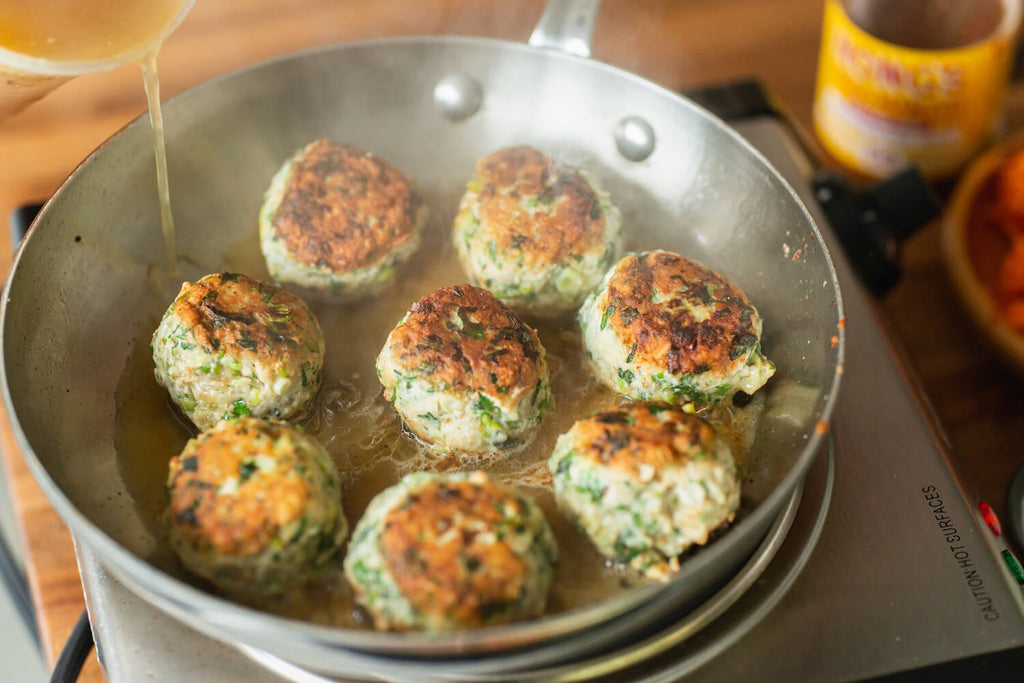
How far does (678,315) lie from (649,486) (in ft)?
1.03

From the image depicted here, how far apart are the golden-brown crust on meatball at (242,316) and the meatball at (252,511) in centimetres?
16

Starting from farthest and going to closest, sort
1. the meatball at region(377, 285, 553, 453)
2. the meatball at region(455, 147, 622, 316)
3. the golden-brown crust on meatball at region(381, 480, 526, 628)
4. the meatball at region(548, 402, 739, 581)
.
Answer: the meatball at region(455, 147, 622, 316), the meatball at region(377, 285, 553, 453), the meatball at region(548, 402, 739, 581), the golden-brown crust on meatball at region(381, 480, 526, 628)

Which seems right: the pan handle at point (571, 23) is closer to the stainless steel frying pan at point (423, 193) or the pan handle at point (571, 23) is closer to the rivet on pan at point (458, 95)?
the stainless steel frying pan at point (423, 193)

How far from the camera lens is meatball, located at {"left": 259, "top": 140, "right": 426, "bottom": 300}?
1.47 metres

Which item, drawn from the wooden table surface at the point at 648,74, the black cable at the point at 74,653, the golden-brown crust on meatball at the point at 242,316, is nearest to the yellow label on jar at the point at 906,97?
the wooden table surface at the point at 648,74

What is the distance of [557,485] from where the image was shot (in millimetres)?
1188

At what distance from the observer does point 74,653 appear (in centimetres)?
127

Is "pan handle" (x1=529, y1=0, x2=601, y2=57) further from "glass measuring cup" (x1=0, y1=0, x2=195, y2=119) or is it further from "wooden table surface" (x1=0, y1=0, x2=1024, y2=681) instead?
"glass measuring cup" (x1=0, y1=0, x2=195, y2=119)

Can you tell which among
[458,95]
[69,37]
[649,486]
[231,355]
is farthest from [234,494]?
[458,95]

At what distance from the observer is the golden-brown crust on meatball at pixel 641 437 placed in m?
1.11

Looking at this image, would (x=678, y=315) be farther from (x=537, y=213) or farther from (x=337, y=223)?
(x=337, y=223)

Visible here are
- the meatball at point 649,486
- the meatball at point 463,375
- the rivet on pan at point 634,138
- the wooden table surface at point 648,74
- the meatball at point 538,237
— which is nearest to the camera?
the meatball at point 649,486

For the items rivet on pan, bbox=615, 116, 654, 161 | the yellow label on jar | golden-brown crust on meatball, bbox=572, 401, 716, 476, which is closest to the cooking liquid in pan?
golden-brown crust on meatball, bbox=572, 401, 716, 476

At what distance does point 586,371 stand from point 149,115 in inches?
33.4
